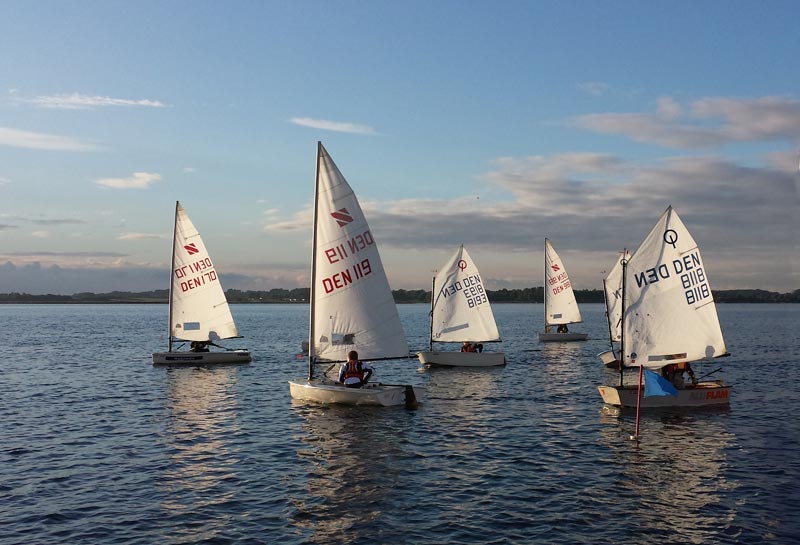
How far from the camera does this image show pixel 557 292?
78375 millimetres

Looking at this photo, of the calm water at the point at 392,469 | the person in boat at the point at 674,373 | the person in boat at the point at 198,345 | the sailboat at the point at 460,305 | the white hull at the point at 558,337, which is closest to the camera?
the calm water at the point at 392,469

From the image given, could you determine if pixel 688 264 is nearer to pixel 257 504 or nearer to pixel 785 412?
pixel 785 412

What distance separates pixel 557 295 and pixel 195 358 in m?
43.5

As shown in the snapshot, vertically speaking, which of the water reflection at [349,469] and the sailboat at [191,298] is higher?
the sailboat at [191,298]

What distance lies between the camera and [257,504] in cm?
1912

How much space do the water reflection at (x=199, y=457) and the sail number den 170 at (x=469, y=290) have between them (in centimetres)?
1900

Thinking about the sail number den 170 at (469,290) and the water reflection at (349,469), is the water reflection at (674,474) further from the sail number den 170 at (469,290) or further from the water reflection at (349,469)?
the sail number den 170 at (469,290)

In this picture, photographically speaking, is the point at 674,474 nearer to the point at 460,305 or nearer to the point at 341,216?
the point at 341,216

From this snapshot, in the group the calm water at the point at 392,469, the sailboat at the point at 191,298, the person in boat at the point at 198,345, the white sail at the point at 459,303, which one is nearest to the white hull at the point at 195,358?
the sailboat at the point at 191,298

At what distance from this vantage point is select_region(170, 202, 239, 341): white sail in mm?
53656

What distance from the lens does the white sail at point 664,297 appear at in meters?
32.2

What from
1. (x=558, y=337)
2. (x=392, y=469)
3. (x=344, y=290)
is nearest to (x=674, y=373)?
(x=344, y=290)

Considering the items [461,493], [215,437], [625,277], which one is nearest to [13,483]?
[215,437]

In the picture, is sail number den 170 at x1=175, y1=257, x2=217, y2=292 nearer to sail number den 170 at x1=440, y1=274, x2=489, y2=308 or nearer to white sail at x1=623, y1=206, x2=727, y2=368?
sail number den 170 at x1=440, y1=274, x2=489, y2=308
